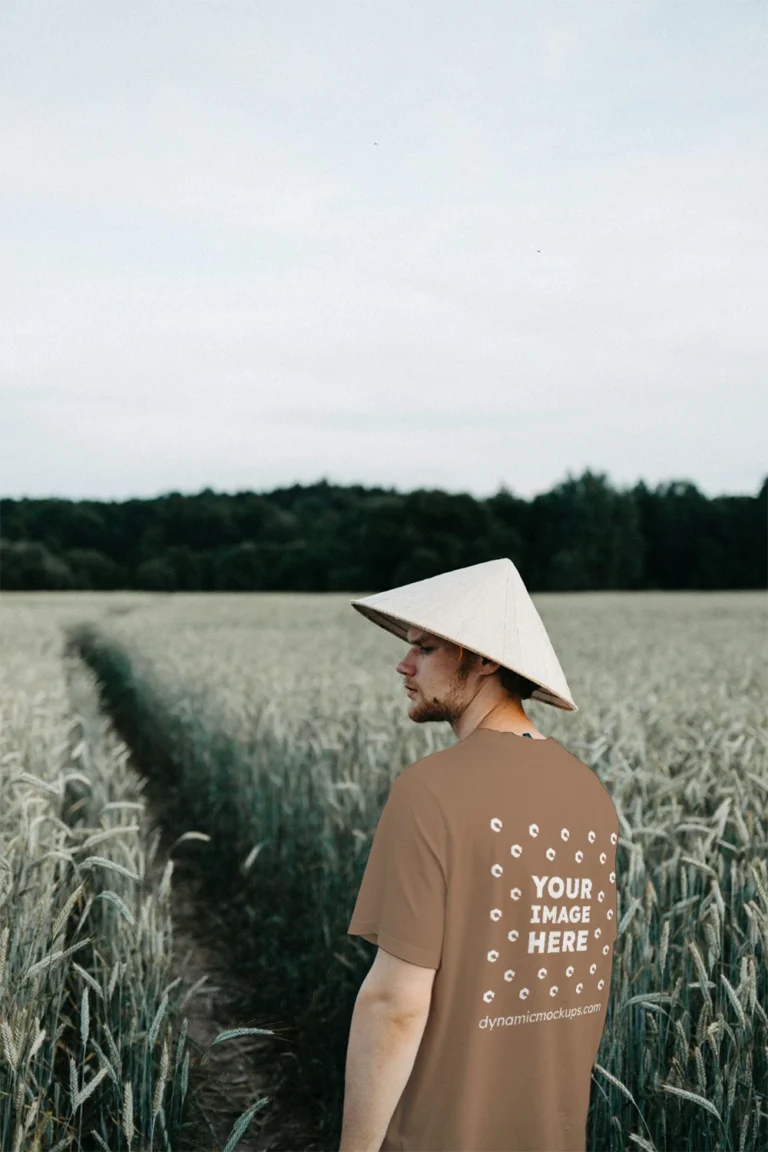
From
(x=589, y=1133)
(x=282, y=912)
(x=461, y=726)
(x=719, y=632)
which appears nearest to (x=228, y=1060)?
(x=282, y=912)

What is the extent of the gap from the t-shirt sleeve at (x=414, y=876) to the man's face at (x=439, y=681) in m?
0.30

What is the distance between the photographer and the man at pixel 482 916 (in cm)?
152

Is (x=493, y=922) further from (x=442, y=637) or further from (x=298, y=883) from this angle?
(x=298, y=883)

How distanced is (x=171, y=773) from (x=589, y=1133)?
709 centimetres

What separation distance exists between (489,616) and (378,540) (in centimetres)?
5991

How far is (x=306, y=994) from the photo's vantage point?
4523mm

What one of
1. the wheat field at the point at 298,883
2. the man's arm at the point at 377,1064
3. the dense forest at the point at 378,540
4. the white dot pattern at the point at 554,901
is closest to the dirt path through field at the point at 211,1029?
the wheat field at the point at 298,883

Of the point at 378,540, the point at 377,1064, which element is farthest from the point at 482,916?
the point at 378,540

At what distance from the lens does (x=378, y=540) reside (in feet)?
202

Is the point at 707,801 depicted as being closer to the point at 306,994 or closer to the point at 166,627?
the point at 306,994

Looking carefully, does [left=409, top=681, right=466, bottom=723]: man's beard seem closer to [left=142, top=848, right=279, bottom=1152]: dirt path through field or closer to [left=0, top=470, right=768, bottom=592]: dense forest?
[left=142, top=848, right=279, bottom=1152]: dirt path through field

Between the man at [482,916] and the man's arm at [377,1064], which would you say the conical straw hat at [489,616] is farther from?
the man's arm at [377,1064]

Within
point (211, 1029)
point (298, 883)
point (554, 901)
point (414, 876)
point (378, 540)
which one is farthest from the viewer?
point (378, 540)

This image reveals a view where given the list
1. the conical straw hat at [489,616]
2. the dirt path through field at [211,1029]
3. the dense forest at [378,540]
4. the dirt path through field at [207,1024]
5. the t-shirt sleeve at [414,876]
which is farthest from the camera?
the dense forest at [378,540]
